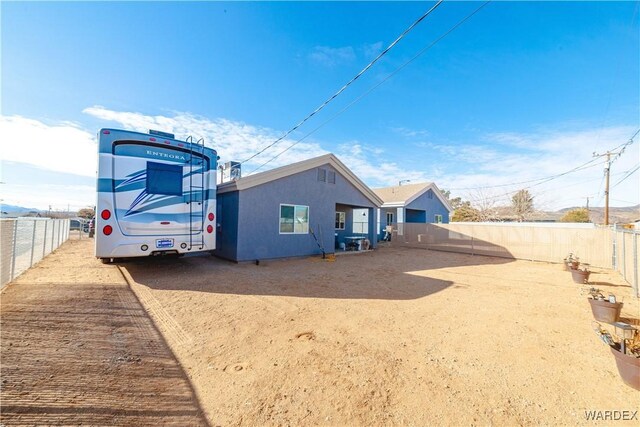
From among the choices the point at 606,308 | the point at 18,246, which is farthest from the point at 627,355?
the point at 18,246

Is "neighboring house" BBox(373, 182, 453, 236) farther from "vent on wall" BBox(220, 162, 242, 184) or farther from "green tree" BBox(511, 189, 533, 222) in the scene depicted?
"green tree" BBox(511, 189, 533, 222)

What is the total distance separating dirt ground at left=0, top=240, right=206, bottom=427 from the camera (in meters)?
2.11

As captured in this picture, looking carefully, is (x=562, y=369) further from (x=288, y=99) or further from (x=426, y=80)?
(x=288, y=99)

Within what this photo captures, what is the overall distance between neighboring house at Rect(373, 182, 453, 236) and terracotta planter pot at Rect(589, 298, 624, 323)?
1421 centimetres

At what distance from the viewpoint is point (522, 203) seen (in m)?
33.7

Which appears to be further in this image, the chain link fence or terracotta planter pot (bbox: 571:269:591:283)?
terracotta planter pot (bbox: 571:269:591:283)

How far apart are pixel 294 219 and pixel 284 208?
711mm

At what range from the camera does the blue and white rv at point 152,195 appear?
230 inches

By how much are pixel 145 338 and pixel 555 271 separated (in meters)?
13.0

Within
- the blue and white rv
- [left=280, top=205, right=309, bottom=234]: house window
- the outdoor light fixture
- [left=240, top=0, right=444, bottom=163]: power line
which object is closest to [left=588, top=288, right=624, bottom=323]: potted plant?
the outdoor light fixture

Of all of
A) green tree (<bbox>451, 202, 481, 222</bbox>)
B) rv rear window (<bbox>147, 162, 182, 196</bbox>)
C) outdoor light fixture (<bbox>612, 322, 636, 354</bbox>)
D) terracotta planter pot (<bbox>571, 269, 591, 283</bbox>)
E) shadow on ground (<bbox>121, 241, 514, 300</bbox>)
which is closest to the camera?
outdoor light fixture (<bbox>612, 322, 636, 354</bbox>)

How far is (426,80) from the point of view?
36.3ft

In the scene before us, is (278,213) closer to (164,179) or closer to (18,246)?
(164,179)

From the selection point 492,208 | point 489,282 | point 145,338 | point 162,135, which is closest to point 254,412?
point 145,338
